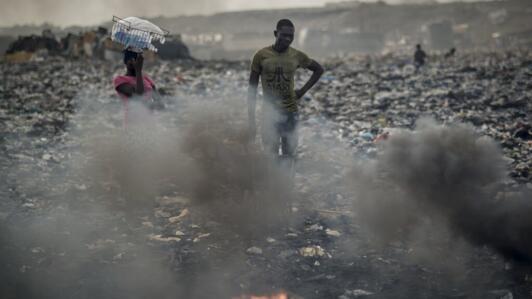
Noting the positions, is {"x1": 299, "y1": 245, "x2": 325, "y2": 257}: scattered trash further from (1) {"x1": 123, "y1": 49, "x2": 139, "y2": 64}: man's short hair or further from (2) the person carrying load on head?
(1) {"x1": 123, "y1": 49, "x2": 139, "y2": 64}: man's short hair

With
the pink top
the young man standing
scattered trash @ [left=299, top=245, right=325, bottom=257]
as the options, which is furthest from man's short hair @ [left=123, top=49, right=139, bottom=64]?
scattered trash @ [left=299, top=245, right=325, bottom=257]

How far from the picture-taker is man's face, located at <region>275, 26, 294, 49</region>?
12.9ft

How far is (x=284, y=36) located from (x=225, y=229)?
160 centimetres

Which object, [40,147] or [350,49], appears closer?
[40,147]

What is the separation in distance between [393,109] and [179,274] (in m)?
5.98

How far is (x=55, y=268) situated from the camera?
3354 millimetres

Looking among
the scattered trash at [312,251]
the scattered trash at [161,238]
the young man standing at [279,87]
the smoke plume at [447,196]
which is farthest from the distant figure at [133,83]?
the smoke plume at [447,196]

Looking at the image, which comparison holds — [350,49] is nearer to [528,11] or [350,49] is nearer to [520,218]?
[528,11]

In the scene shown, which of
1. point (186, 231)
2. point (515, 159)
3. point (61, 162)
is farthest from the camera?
point (61, 162)

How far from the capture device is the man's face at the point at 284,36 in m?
3.93

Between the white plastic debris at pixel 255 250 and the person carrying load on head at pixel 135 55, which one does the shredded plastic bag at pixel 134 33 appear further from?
the white plastic debris at pixel 255 250

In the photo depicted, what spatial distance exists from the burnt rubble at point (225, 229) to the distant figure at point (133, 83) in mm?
1026

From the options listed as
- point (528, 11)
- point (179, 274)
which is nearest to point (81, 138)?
point (179, 274)

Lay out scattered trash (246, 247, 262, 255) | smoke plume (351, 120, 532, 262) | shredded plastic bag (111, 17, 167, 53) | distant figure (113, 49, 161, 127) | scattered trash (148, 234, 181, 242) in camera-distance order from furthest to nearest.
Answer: distant figure (113, 49, 161, 127) < shredded plastic bag (111, 17, 167, 53) < scattered trash (148, 234, 181, 242) < scattered trash (246, 247, 262, 255) < smoke plume (351, 120, 532, 262)
